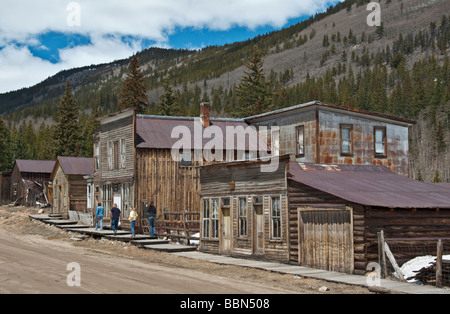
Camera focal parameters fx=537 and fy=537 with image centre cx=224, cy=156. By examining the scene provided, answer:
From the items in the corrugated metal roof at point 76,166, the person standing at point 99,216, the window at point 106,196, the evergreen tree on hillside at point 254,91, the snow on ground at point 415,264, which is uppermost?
the evergreen tree on hillside at point 254,91

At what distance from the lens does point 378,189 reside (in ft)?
74.7

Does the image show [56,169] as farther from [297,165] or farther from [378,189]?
[378,189]

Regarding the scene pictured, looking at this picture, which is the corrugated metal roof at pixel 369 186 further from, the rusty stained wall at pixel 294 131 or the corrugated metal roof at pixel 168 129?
the corrugated metal roof at pixel 168 129

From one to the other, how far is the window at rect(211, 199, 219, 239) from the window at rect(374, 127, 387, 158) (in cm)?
1196

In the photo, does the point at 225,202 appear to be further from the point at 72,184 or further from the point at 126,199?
the point at 72,184

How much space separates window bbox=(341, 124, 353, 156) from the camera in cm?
3192

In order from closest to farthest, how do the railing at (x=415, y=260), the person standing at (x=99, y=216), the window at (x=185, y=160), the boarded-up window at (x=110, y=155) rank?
the railing at (x=415, y=260)
the person standing at (x=99, y=216)
the window at (x=185, y=160)
the boarded-up window at (x=110, y=155)

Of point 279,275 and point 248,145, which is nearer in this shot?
point 279,275

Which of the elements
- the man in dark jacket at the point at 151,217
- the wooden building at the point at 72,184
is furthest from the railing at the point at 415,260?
the wooden building at the point at 72,184

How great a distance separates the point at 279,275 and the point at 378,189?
6.53 meters

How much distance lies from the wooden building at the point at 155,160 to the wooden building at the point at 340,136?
5.00m

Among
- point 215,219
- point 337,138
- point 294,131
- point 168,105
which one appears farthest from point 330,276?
point 168,105

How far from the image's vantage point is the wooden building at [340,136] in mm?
31312
